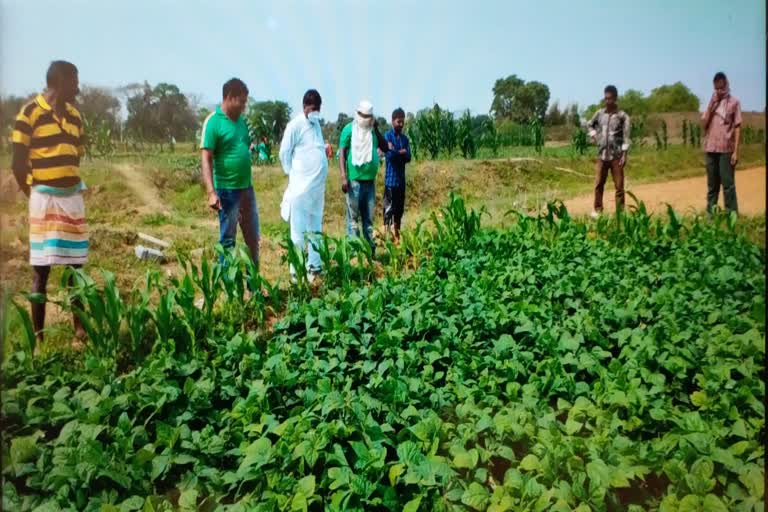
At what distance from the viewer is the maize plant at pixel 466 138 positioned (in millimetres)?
3844

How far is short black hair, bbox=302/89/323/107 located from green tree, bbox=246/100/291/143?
10 cm

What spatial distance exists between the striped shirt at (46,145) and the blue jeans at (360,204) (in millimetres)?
2181

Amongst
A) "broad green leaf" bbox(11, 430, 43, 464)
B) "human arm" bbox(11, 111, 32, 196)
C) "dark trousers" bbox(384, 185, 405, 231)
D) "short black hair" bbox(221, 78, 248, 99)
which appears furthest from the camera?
"dark trousers" bbox(384, 185, 405, 231)

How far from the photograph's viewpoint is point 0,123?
6.90 ft

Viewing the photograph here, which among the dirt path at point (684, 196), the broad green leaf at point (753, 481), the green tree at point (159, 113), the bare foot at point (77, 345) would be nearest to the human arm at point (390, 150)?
the green tree at point (159, 113)

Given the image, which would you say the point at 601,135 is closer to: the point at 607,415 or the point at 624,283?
the point at 624,283

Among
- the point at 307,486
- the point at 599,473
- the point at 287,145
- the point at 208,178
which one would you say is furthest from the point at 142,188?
the point at 599,473

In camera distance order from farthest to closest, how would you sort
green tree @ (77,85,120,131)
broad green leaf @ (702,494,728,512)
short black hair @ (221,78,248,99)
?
1. short black hair @ (221,78,248,99)
2. green tree @ (77,85,120,131)
3. broad green leaf @ (702,494,728,512)

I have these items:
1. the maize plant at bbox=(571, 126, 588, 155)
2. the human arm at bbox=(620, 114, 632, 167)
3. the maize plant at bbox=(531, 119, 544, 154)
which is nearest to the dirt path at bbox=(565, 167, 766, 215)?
the human arm at bbox=(620, 114, 632, 167)

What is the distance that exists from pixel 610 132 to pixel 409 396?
9.54 feet

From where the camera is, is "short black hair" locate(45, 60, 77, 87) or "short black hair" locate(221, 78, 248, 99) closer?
"short black hair" locate(45, 60, 77, 87)

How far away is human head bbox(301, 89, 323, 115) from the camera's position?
324cm

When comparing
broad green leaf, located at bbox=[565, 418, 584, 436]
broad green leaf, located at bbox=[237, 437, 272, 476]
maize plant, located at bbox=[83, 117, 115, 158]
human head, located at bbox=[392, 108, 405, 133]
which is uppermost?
human head, located at bbox=[392, 108, 405, 133]

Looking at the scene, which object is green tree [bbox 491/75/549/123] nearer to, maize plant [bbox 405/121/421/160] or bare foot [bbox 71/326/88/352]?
maize plant [bbox 405/121/421/160]
